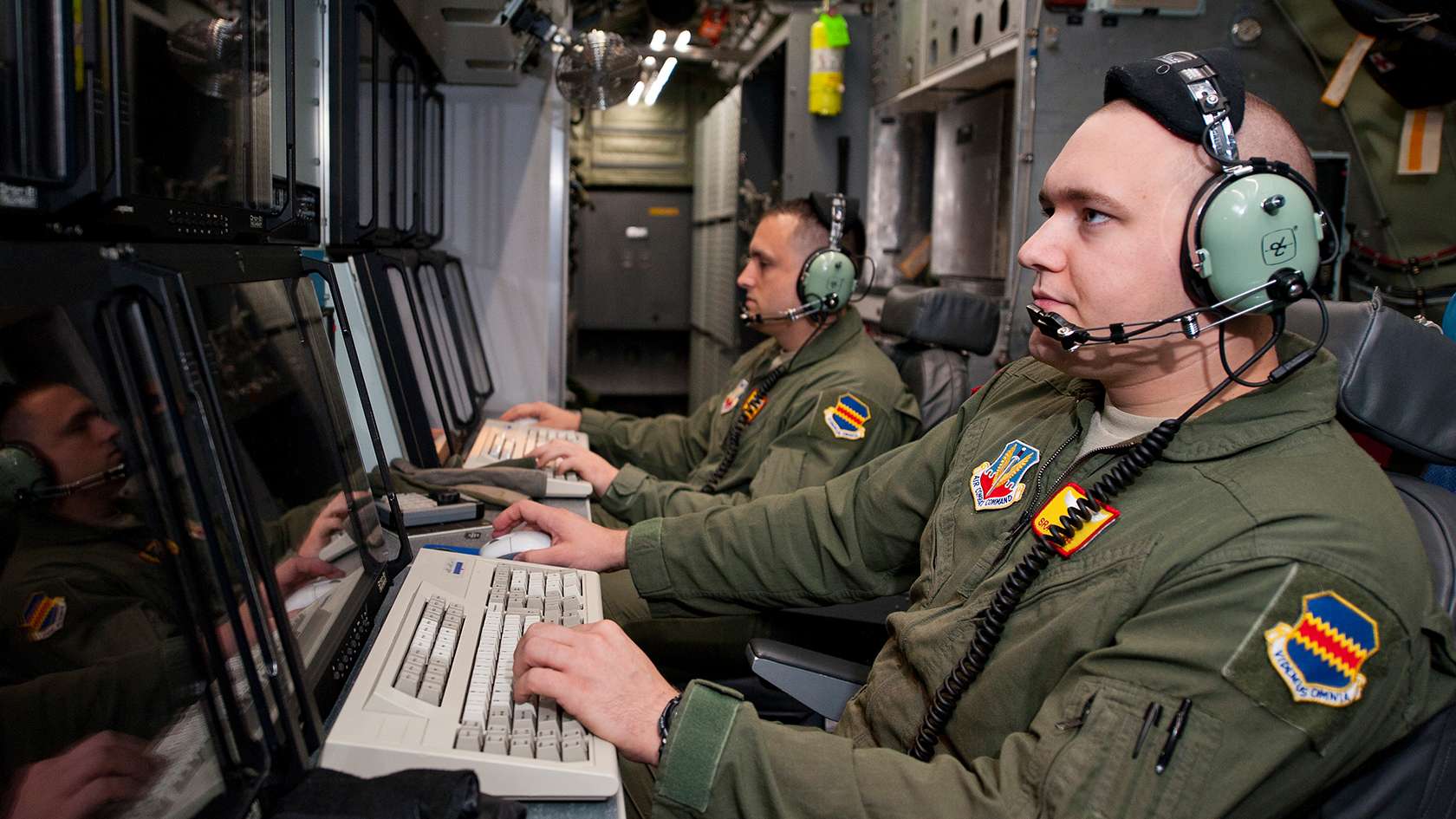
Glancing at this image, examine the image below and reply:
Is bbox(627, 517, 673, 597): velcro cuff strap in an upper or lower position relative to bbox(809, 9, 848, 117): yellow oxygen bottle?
lower

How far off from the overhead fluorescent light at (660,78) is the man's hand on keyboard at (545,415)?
2032 millimetres

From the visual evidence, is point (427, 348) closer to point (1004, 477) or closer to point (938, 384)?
point (938, 384)

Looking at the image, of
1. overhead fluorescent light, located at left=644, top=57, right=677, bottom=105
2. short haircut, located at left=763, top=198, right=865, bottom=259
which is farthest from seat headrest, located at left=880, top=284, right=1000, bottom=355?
overhead fluorescent light, located at left=644, top=57, right=677, bottom=105

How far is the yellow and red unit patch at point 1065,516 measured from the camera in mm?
1040

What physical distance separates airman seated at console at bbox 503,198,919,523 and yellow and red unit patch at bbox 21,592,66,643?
57.5 inches

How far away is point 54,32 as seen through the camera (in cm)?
74

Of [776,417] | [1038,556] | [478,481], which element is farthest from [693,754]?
[776,417]

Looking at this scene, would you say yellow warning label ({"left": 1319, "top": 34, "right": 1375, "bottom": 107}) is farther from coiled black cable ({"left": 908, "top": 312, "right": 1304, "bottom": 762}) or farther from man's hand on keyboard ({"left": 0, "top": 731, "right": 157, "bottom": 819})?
man's hand on keyboard ({"left": 0, "top": 731, "right": 157, "bottom": 819})

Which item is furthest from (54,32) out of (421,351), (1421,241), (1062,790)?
(1421,241)

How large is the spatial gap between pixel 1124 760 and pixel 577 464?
1552mm

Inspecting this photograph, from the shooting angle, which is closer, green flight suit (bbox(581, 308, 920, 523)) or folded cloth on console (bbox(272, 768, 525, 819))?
folded cloth on console (bbox(272, 768, 525, 819))

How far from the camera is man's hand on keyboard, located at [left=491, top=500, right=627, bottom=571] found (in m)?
1.56

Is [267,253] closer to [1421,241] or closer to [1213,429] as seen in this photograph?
[1213,429]

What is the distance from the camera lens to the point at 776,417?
2.52 meters
